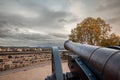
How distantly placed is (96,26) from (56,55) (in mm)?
25031

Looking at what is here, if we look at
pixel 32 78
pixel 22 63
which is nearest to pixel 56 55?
pixel 32 78

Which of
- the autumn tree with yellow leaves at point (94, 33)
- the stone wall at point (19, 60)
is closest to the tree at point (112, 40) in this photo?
the autumn tree with yellow leaves at point (94, 33)

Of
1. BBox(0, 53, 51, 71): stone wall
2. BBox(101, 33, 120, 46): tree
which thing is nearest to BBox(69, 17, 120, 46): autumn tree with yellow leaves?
BBox(101, 33, 120, 46): tree

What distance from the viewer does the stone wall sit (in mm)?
8328

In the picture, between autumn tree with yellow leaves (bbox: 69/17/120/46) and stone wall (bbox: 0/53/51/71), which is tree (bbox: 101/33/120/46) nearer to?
autumn tree with yellow leaves (bbox: 69/17/120/46)

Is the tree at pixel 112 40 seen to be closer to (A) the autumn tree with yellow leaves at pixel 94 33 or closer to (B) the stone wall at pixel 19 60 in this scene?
(A) the autumn tree with yellow leaves at pixel 94 33

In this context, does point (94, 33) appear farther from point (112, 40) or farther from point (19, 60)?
point (19, 60)

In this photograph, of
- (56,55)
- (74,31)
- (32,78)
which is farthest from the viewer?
(74,31)

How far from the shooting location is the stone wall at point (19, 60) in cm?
833

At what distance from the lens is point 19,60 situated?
9.55 m

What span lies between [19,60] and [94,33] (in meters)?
18.8

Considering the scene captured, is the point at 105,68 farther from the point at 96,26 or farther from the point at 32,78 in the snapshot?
the point at 96,26

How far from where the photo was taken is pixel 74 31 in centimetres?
2933

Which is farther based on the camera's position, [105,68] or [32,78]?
[32,78]
